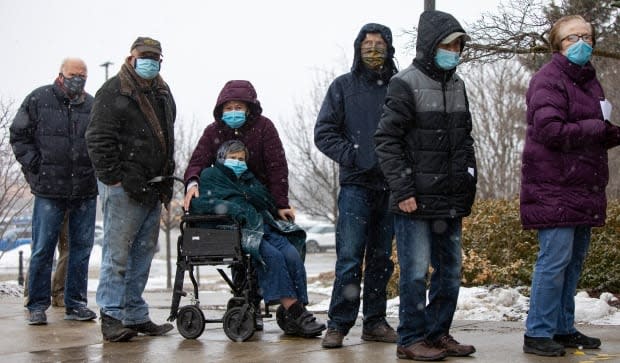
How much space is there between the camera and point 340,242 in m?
6.73

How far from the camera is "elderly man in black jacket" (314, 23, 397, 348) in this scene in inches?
261

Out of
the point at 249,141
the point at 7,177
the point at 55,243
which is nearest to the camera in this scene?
the point at 249,141

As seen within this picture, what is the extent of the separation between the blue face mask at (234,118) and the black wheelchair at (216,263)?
2.54 feet

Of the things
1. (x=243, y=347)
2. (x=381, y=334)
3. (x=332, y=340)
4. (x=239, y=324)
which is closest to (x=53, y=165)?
(x=239, y=324)

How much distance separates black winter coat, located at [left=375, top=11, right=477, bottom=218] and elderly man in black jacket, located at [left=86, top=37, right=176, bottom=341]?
2.21 m

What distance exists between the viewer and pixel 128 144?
729cm

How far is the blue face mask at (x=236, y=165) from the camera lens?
730 cm

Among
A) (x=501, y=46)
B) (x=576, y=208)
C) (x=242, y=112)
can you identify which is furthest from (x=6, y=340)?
(x=501, y=46)

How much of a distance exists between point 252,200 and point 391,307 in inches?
106

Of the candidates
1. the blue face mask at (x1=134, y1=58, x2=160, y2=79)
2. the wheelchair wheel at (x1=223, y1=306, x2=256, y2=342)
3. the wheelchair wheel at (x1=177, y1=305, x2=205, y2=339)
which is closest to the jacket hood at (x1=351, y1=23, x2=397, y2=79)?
the blue face mask at (x1=134, y1=58, x2=160, y2=79)

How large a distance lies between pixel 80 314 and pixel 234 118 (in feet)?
8.13

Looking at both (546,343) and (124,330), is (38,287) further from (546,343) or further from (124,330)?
(546,343)

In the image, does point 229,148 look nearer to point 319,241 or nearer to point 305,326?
point 305,326

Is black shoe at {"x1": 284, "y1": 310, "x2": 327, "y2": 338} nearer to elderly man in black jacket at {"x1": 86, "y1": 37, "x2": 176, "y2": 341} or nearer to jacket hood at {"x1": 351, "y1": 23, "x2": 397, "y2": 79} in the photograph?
elderly man in black jacket at {"x1": 86, "y1": 37, "x2": 176, "y2": 341}
